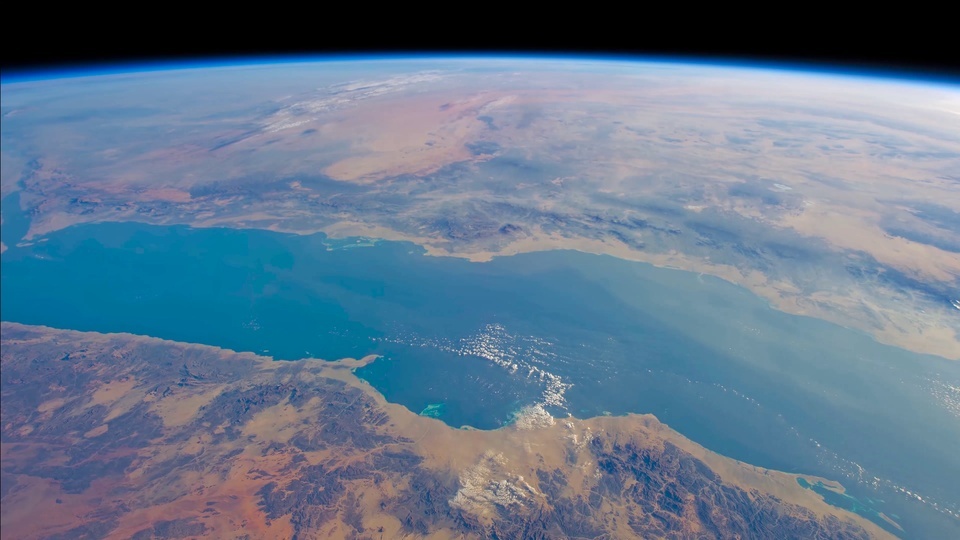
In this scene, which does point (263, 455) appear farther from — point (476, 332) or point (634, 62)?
point (634, 62)

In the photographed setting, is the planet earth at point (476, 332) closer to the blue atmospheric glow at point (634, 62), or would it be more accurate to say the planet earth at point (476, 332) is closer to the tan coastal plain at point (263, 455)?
the tan coastal plain at point (263, 455)

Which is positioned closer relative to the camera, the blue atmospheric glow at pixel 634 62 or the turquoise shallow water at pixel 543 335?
the blue atmospheric glow at pixel 634 62

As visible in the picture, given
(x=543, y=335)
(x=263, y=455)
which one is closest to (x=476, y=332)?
(x=543, y=335)

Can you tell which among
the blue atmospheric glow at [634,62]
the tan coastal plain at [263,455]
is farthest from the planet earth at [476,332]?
the blue atmospheric glow at [634,62]

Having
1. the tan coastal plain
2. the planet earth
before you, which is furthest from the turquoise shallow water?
the tan coastal plain

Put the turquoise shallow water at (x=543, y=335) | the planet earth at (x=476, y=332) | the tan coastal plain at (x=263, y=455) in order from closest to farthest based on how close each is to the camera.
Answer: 1. the tan coastal plain at (x=263, y=455)
2. the planet earth at (x=476, y=332)
3. the turquoise shallow water at (x=543, y=335)

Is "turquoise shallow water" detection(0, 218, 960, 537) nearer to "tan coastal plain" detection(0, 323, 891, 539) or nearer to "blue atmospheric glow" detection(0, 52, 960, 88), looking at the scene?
"tan coastal plain" detection(0, 323, 891, 539)

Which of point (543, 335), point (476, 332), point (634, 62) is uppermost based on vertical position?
point (634, 62)
